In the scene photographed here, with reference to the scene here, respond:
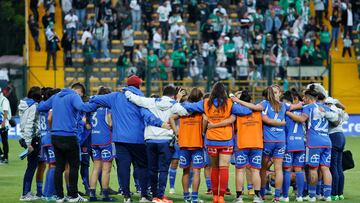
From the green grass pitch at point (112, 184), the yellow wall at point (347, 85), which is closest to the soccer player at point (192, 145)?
the green grass pitch at point (112, 184)

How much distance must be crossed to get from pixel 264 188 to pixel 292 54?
21748 mm

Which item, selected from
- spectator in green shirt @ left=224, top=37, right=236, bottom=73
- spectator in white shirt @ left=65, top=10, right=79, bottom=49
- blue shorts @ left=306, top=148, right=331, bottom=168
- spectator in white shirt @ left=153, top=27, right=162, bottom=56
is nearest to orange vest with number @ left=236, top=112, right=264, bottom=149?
blue shorts @ left=306, top=148, right=331, bottom=168

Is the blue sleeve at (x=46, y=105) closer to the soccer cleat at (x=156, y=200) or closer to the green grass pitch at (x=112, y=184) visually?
the green grass pitch at (x=112, y=184)

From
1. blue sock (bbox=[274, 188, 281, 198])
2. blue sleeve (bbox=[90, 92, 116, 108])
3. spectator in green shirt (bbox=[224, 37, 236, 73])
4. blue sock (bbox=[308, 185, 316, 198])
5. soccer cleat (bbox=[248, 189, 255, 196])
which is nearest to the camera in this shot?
blue sleeve (bbox=[90, 92, 116, 108])

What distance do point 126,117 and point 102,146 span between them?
1086mm

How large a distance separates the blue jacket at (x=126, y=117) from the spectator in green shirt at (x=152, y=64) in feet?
63.9

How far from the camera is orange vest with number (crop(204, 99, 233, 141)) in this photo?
681 inches

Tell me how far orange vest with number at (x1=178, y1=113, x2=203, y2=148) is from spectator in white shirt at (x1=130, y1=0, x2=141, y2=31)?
2422 cm

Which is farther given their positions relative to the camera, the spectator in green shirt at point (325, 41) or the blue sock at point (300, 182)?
the spectator in green shirt at point (325, 41)

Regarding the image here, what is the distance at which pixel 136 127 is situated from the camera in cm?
1741

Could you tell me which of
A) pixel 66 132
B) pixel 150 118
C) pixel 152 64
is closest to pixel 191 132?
pixel 150 118

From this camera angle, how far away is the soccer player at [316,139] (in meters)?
18.3

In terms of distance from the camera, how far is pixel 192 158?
1788cm

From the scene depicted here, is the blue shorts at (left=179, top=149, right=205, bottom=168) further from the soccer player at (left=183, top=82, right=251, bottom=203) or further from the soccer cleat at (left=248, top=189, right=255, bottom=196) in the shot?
the soccer cleat at (left=248, top=189, right=255, bottom=196)
